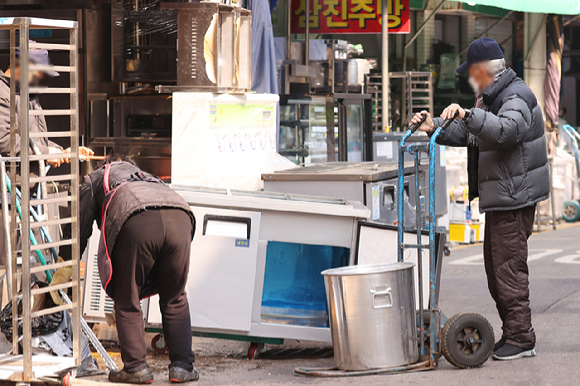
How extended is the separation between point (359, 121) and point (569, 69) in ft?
52.3

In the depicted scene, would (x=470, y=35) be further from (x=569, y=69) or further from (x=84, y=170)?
(x=84, y=170)

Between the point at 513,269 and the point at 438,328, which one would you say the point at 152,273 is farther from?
the point at 513,269

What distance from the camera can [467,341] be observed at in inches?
205

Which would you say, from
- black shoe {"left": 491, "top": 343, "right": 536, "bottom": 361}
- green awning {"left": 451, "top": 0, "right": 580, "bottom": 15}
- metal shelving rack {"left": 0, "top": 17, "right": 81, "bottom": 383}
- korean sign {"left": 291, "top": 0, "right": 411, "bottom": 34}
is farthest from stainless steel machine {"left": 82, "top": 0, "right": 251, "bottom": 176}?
green awning {"left": 451, "top": 0, "right": 580, "bottom": 15}

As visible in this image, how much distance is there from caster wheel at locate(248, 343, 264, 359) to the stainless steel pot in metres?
0.82

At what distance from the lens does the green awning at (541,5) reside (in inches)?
532

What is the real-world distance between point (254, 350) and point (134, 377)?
1124 mm

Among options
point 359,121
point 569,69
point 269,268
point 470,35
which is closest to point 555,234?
point 359,121

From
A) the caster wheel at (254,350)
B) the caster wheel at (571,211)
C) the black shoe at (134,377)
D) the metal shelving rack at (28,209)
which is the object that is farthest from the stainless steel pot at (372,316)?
the caster wheel at (571,211)

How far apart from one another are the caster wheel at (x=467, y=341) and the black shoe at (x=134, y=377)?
182cm

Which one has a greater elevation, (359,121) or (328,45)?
(328,45)

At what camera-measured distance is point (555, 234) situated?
13250 mm

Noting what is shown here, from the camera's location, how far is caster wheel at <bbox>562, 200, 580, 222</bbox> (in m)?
14.9

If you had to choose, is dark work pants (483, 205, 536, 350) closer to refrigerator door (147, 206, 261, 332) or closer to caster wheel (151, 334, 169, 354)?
refrigerator door (147, 206, 261, 332)
